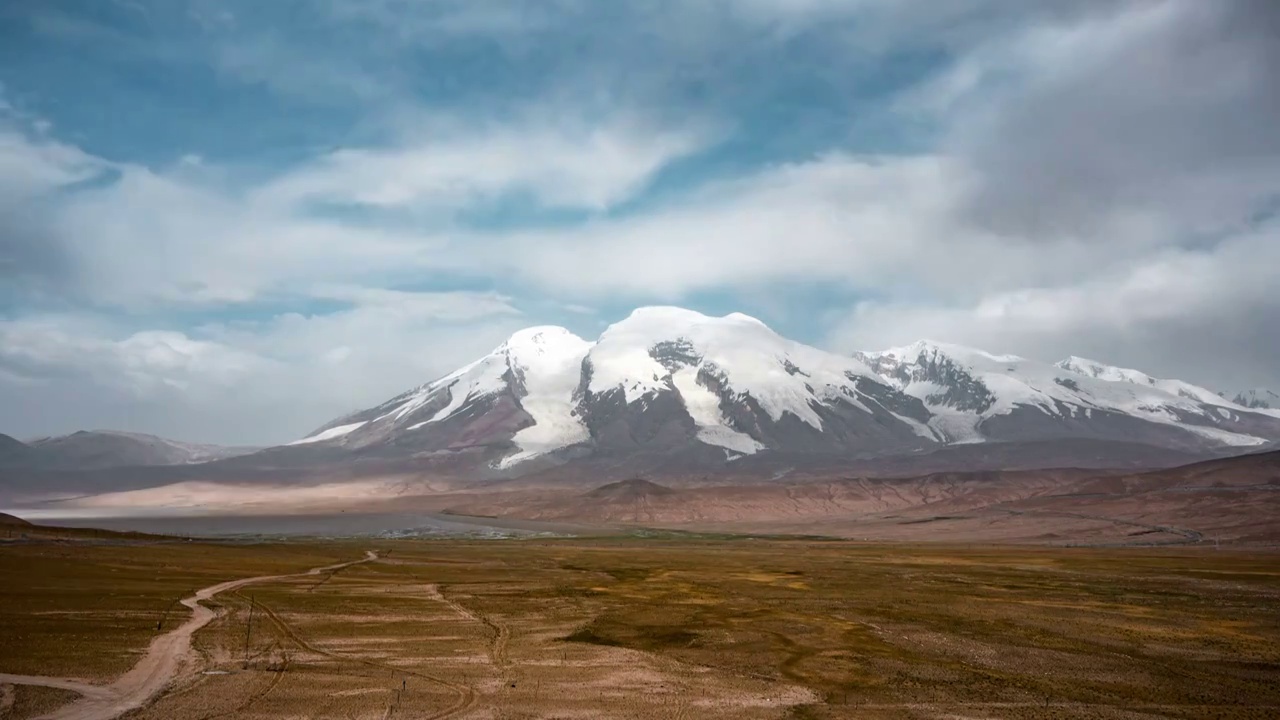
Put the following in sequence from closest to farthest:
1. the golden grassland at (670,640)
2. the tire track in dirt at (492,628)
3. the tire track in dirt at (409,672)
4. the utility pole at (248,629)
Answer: the tire track in dirt at (409,672) → the golden grassland at (670,640) → the utility pole at (248,629) → the tire track in dirt at (492,628)

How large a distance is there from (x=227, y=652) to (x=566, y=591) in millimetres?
33388

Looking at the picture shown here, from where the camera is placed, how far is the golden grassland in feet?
117

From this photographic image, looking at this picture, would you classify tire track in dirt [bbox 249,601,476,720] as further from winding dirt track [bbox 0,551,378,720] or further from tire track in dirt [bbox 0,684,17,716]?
tire track in dirt [bbox 0,684,17,716]

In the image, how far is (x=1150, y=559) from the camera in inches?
4195

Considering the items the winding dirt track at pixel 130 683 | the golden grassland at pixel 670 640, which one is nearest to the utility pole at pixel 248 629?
the golden grassland at pixel 670 640

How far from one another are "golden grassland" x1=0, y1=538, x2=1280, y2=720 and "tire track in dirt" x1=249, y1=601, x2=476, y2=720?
194mm

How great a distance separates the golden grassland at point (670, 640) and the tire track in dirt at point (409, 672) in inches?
7.7

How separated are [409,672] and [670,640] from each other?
50.1 ft

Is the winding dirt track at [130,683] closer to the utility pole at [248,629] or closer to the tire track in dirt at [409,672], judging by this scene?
the utility pole at [248,629]

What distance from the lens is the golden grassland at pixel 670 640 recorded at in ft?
117

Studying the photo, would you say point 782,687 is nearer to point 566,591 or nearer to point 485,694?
point 485,694

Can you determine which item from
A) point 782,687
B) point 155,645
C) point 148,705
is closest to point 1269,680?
point 782,687

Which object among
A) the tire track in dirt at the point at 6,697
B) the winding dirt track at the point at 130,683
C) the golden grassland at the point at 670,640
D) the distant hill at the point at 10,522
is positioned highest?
the distant hill at the point at 10,522

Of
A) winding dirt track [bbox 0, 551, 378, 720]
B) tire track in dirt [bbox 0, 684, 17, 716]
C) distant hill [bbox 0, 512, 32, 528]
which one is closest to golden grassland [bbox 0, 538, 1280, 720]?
winding dirt track [bbox 0, 551, 378, 720]
